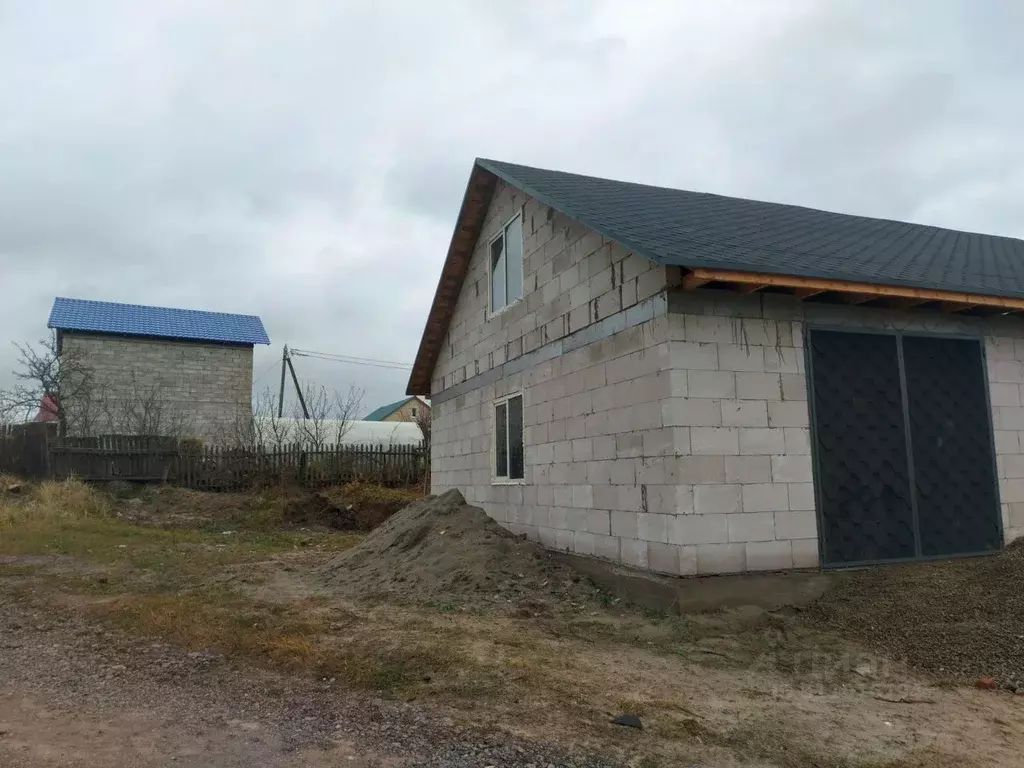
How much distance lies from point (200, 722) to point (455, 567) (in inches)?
194

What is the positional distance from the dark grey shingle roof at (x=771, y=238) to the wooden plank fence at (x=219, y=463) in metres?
12.2

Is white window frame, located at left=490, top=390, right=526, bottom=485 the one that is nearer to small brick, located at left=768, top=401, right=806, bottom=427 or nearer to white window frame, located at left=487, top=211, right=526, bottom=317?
white window frame, located at left=487, top=211, right=526, bottom=317

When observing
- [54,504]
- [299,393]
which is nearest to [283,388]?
[299,393]

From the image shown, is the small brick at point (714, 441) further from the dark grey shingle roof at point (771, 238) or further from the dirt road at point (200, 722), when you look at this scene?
the dirt road at point (200, 722)

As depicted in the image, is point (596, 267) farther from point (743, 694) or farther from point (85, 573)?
point (85, 573)

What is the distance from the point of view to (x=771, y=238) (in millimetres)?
9109

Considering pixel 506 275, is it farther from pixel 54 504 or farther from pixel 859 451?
pixel 54 504

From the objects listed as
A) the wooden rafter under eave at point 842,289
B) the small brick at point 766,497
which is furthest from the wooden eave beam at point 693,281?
the small brick at point 766,497

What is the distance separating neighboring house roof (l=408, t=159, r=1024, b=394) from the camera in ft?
24.9

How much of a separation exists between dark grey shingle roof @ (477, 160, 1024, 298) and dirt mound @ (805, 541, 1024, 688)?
117 inches

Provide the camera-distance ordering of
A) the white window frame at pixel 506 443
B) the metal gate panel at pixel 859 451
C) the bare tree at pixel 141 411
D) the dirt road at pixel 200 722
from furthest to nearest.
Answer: the bare tree at pixel 141 411 → the white window frame at pixel 506 443 → the metal gate panel at pixel 859 451 → the dirt road at pixel 200 722

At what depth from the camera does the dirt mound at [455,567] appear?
8695 millimetres

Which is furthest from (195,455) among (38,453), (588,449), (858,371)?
(858,371)

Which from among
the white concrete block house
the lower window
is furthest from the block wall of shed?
the white concrete block house
